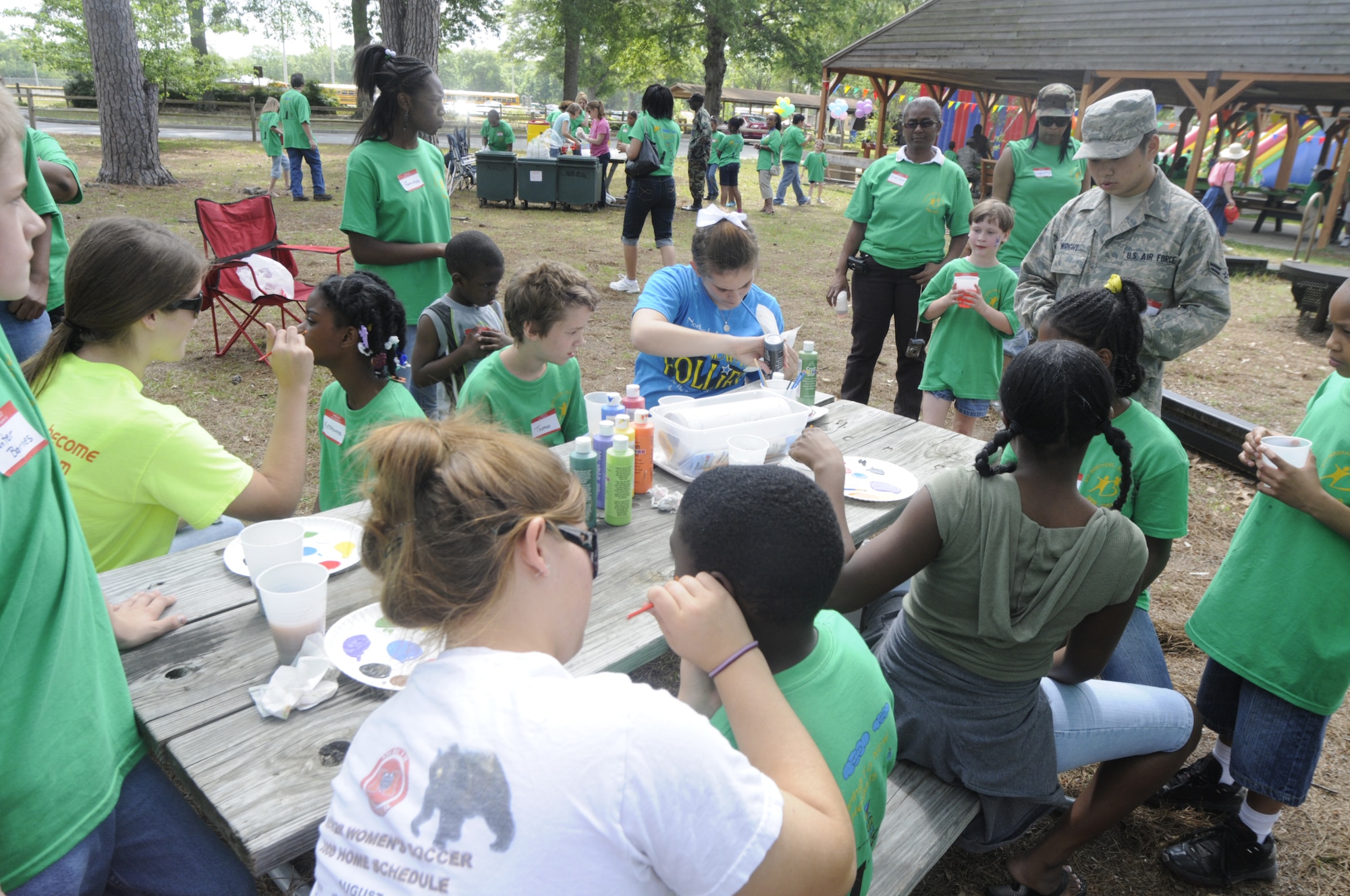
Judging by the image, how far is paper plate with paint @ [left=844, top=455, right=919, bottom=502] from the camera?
8.96 feet

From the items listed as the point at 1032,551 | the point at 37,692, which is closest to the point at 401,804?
the point at 37,692

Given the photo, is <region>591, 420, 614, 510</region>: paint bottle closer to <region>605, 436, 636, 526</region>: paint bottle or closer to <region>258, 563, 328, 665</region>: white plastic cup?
<region>605, 436, 636, 526</region>: paint bottle

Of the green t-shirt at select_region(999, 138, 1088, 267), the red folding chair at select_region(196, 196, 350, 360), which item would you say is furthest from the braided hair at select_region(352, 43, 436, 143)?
the green t-shirt at select_region(999, 138, 1088, 267)

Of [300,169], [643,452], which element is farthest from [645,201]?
[300,169]

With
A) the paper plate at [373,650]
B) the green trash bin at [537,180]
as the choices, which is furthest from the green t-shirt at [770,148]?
the paper plate at [373,650]

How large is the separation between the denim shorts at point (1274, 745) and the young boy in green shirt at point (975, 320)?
7.87 ft

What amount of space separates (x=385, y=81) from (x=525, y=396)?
1.82 m

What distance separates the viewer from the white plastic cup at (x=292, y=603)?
1686 mm

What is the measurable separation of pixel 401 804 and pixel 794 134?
53.8 feet

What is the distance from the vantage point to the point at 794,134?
51.9 feet

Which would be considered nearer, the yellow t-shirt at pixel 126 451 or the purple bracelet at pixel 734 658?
the purple bracelet at pixel 734 658

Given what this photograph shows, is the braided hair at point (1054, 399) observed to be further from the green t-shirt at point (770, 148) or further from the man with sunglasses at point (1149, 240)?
the green t-shirt at point (770, 148)

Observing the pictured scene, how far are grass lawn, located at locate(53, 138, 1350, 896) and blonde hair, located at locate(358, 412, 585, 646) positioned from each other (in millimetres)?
1878

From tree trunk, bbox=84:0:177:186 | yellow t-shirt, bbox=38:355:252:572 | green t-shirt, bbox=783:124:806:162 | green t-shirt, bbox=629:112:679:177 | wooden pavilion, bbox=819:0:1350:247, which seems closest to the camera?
yellow t-shirt, bbox=38:355:252:572
